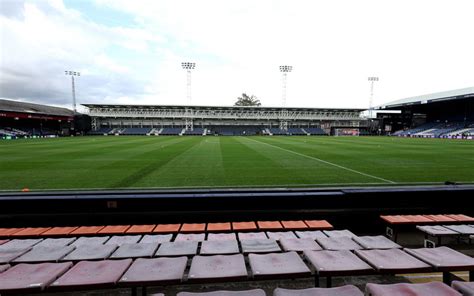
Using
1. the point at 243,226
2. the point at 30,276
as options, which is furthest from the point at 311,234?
the point at 30,276

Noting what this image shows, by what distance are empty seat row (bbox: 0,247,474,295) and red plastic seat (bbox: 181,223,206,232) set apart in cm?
172

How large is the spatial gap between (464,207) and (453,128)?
2744 inches

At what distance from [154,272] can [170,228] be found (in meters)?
2.23

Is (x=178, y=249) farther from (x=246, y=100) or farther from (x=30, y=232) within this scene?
(x=246, y=100)

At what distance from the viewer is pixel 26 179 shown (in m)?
12.0

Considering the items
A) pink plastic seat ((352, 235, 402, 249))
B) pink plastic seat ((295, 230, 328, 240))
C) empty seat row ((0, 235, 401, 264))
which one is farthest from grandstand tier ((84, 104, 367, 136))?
pink plastic seat ((352, 235, 402, 249))

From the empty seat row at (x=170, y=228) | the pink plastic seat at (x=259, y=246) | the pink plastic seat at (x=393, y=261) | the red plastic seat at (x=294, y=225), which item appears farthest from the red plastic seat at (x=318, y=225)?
the pink plastic seat at (x=393, y=261)

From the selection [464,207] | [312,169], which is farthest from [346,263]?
[312,169]

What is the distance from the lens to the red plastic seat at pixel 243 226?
5.00m

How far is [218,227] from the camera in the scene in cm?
517

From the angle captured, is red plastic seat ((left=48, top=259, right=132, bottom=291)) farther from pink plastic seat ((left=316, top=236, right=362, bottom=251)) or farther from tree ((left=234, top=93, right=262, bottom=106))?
tree ((left=234, top=93, right=262, bottom=106))

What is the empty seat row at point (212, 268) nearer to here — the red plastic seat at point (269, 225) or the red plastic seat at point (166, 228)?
the red plastic seat at point (269, 225)

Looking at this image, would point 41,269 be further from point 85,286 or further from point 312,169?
point 312,169

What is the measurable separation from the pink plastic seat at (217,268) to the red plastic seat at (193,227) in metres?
1.73
